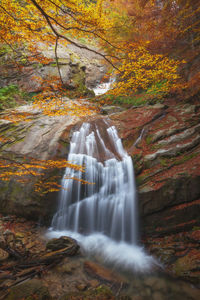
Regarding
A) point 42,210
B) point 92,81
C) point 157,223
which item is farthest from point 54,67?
point 157,223

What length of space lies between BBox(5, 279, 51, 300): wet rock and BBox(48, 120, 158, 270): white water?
2.15m

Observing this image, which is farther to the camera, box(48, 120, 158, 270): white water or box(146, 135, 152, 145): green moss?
box(146, 135, 152, 145): green moss

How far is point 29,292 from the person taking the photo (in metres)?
3.04

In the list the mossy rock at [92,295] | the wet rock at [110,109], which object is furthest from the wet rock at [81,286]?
the wet rock at [110,109]

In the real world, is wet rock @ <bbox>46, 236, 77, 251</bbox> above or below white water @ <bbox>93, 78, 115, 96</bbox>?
below

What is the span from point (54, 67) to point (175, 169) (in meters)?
12.6

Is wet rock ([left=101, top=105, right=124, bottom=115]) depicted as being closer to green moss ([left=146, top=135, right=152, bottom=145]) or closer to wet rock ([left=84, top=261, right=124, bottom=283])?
green moss ([left=146, top=135, right=152, bottom=145])

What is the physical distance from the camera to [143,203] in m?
5.57

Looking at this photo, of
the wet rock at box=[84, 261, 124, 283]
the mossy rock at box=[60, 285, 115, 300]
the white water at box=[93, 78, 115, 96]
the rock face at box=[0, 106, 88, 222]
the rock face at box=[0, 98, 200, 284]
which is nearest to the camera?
the mossy rock at box=[60, 285, 115, 300]

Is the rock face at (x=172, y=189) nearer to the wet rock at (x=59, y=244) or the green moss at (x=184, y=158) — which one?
the green moss at (x=184, y=158)

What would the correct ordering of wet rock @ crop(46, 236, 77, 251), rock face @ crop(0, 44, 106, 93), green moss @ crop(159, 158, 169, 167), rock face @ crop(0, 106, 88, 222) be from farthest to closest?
rock face @ crop(0, 44, 106, 93)
rock face @ crop(0, 106, 88, 222)
green moss @ crop(159, 158, 169, 167)
wet rock @ crop(46, 236, 77, 251)

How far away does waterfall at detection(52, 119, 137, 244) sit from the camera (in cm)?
583

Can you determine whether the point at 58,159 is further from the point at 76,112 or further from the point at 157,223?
the point at 157,223

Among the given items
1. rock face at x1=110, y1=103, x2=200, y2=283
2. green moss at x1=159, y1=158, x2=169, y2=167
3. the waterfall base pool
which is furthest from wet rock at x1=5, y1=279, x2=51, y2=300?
green moss at x1=159, y1=158, x2=169, y2=167
